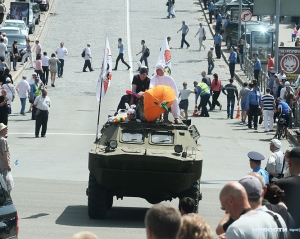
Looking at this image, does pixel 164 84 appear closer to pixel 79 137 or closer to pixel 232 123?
pixel 79 137

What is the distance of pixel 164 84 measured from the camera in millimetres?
18312

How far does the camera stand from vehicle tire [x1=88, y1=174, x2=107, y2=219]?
16172 mm

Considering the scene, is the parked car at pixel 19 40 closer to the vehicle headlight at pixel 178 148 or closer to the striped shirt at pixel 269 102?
the striped shirt at pixel 269 102

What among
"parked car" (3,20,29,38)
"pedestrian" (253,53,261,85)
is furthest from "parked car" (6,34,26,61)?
"pedestrian" (253,53,261,85)

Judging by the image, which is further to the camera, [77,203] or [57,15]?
[57,15]

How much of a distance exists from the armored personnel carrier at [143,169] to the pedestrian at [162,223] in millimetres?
8916

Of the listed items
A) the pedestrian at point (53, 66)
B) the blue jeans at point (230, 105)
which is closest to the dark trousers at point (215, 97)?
the blue jeans at point (230, 105)

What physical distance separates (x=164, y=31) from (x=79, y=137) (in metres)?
30.1

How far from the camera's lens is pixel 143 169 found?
1584 cm

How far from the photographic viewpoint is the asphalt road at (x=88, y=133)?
55.0 feet

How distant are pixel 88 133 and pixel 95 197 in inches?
579

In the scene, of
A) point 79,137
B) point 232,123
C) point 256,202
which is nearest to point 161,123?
point 256,202

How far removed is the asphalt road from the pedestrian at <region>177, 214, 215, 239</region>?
7.55 metres

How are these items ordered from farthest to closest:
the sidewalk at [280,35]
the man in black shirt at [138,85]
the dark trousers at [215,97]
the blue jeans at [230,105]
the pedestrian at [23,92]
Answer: the sidewalk at [280,35] < the dark trousers at [215,97] < the blue jeans at [230,105] < the pedestrian at [23,92] < the man in black shirt at [138,85]
